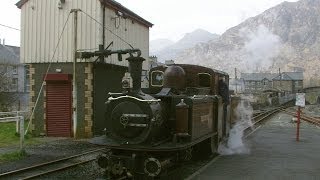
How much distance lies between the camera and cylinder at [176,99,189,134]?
9.42 metres

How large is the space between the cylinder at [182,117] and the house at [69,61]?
8.74 metres

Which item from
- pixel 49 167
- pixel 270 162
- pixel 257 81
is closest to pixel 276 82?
pixel 257 81

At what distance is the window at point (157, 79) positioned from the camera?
11609 mm

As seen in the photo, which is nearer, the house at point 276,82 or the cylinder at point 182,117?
the cylinder at point 182,117

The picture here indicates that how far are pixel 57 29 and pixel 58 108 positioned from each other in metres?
3.42

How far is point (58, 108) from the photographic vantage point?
1867cm

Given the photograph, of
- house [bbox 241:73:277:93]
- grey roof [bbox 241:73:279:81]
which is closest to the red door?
house [bbox 241:73:277:93]

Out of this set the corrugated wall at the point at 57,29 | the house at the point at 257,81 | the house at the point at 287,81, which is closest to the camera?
the corrugated wall at the point at 57,29

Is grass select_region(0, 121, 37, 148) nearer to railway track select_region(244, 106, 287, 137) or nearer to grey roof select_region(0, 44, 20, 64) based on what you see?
railway track select_region(244, 106, 287, 137)

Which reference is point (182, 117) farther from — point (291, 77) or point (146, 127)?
point (291, 77)

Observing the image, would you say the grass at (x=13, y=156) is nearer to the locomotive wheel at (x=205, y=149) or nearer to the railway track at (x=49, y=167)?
the railway track at (x=49, y=167)

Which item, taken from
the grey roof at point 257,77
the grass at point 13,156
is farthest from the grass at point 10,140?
the grey roof at point 257,77

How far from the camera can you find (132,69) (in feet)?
30.9

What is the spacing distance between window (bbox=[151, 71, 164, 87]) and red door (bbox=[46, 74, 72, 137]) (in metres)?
7.60
